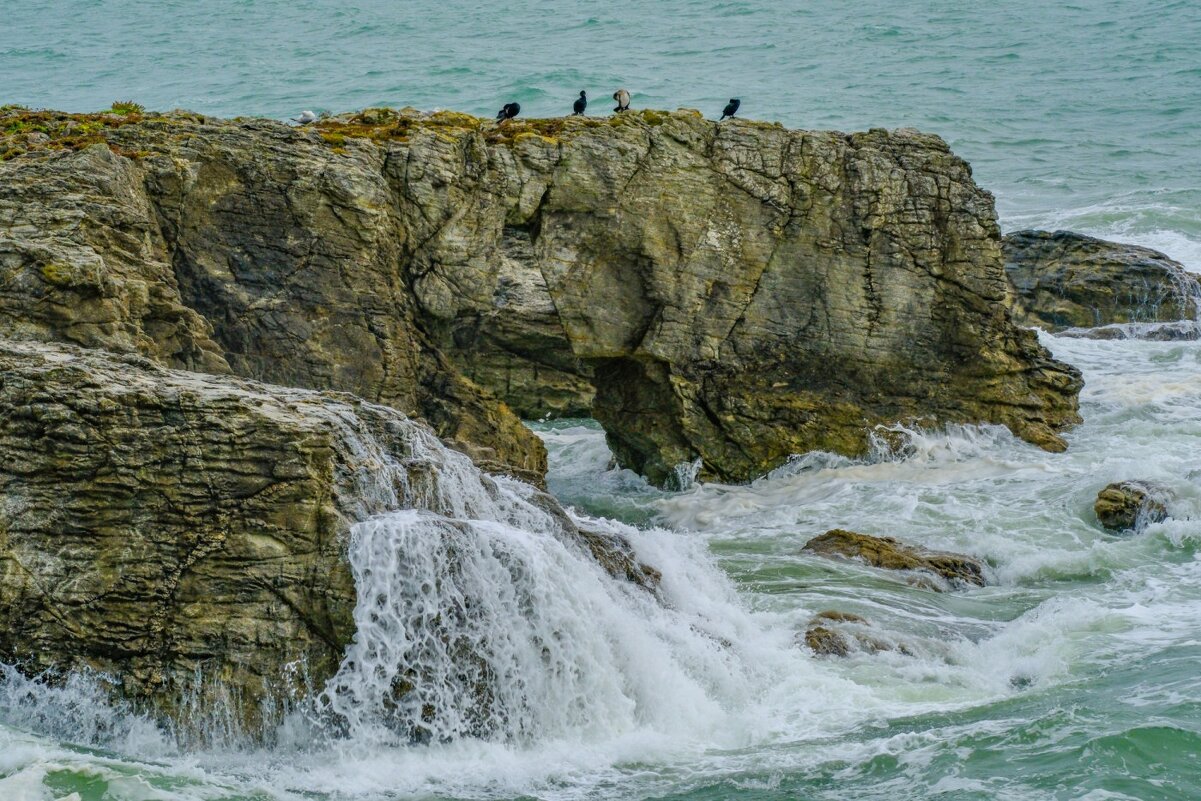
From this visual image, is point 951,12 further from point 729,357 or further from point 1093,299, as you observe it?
point 729,357

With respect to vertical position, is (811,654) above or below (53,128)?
below

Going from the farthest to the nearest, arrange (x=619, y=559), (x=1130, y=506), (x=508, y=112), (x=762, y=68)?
(x=762, y=68), (x=508, y=112), (x=1130, y=506), (x=619, y=559)

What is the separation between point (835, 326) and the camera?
24.0 meters

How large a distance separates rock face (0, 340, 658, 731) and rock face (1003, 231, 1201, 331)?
23840mm

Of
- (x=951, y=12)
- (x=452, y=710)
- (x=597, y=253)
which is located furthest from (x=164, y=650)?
(x=951, y=12)

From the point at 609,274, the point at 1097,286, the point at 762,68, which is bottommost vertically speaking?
the point at 1097,286

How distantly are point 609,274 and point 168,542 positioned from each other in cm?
1185

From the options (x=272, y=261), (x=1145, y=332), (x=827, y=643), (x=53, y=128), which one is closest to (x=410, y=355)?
(x=272, y=261)

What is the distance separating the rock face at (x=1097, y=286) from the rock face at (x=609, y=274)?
25.7 feet

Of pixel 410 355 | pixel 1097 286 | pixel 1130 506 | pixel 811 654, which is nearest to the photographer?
pixel 811 654

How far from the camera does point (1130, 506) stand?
20.5 metres

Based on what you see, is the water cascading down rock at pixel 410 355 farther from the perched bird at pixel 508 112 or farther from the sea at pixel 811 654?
the perched bird at pixel 508 112

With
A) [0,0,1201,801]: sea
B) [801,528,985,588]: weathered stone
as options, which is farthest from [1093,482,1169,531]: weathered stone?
[801,528,985,588]: weathered stone

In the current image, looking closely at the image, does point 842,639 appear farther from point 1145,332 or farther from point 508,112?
point 1145,332
